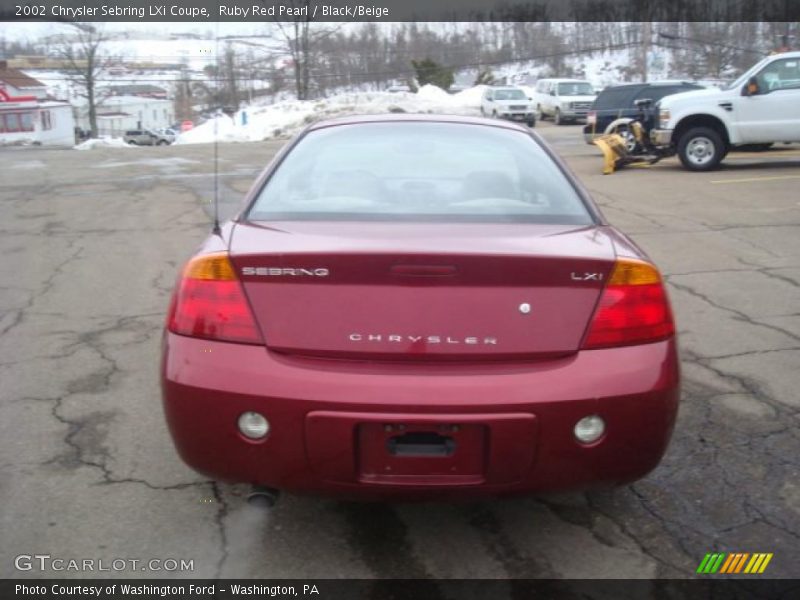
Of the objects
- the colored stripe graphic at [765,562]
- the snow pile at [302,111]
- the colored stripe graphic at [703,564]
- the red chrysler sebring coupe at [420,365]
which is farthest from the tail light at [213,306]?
the snow pile at [302,111]

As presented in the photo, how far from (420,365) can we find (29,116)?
217 feet

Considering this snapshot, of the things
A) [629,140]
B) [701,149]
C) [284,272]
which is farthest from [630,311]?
[629,140]

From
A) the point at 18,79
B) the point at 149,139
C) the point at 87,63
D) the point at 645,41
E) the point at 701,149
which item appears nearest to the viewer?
the point at 701,149

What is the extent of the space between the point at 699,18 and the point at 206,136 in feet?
80.6

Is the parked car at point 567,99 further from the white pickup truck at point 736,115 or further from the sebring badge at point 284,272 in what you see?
the sebring badge at point 284,272

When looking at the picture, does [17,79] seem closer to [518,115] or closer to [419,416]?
[518,115]

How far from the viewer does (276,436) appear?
2301 millimetres

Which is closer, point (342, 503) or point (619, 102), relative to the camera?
point (342, 503)

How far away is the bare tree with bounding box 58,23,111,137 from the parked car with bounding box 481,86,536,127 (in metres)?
24.0

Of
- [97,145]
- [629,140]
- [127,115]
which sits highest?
[127,115]

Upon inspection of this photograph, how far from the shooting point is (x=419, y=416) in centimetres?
222

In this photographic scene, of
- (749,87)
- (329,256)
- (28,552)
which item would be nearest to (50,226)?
(28,552)

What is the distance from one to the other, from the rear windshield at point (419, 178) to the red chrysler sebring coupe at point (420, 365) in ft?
1.25

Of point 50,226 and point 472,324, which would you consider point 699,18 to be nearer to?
point 50,226
